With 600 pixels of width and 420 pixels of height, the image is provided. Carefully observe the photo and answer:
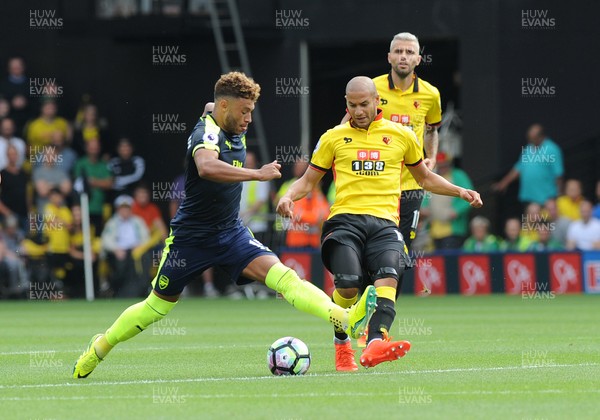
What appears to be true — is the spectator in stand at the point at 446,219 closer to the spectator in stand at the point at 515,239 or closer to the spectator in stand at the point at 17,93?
the spectator in stand at the point at 515,239

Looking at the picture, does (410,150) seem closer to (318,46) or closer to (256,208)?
(256,208)

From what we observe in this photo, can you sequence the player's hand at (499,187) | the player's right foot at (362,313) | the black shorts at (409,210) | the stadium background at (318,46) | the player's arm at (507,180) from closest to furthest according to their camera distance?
the player's right foot at (362,313) < the black shorts at (409,210) < the player's arm at (507,180) < the player's hand at (499,187) < the stadium background at (318,46)

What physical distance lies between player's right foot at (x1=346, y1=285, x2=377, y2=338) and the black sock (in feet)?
→ 1.22

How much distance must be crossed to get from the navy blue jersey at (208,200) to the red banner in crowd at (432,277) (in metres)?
12.9

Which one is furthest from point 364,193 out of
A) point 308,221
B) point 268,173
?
point 308,221

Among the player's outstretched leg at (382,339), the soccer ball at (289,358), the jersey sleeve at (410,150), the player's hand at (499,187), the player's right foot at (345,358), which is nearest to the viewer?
the player's outstretched leg at (382,339)

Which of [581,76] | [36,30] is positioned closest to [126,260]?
[36,30]

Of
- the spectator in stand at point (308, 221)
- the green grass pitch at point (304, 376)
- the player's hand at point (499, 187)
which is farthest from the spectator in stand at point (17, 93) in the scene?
the player's hand at point (499, 187)

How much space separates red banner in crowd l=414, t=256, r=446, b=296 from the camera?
23.0m

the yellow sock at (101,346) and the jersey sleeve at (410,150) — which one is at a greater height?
the jersey sleeve at (410,150)

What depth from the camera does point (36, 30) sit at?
85.3ft

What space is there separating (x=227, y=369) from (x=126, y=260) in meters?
12.8

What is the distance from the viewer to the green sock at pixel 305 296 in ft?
31.9

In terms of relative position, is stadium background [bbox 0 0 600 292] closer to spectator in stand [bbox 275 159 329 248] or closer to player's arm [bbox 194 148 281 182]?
spectator in stand [bbox 275 159 329 248]
